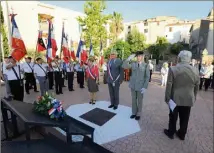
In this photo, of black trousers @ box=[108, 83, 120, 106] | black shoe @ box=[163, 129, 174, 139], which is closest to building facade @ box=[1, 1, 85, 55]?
black trousers @ box=[108, 83, 120, 106]

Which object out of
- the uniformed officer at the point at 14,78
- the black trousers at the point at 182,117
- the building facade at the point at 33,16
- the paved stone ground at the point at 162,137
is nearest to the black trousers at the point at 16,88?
the uniformed officer at the point at 14,78

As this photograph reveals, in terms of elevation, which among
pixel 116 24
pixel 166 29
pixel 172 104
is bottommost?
pixel 172 104

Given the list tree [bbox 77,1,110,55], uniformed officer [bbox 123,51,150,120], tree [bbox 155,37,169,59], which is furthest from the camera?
tree [bbox 155,37,169,59]

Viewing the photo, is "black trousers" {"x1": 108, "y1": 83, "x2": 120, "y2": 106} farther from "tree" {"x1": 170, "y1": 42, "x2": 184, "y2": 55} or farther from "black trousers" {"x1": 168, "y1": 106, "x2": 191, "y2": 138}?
"tree" {"x1": 170, "y1": 42, "x2": 184, "y2": 55}

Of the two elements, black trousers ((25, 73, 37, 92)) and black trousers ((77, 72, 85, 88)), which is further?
black trousers ((77, 72, 85, 88))

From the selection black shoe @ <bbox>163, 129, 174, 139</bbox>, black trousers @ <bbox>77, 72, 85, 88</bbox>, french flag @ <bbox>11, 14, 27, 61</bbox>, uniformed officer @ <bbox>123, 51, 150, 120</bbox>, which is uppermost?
french flag @ <bbox>11, 14, 27, 61</bbox>

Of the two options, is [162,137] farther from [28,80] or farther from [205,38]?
[205,38]

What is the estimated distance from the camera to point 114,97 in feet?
18.3

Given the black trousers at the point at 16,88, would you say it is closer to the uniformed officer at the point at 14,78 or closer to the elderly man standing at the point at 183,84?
the uniformed officer at the point at 14,78

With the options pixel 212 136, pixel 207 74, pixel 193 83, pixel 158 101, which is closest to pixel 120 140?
pixel 193 83

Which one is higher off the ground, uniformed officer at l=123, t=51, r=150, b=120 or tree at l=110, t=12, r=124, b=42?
tree at l=110, t=12, r=124, b=42

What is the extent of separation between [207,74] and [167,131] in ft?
21.8

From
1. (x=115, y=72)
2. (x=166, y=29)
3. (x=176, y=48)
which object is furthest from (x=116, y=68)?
(x=166, y=29)

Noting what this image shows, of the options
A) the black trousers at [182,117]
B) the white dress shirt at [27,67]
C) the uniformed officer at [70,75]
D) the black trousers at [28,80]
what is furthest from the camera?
the uniformed officer at [70,75]
